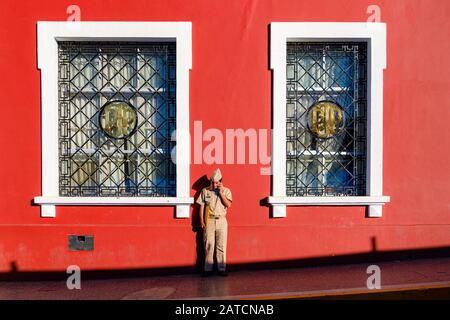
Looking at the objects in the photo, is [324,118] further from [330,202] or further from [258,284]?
[258,284]

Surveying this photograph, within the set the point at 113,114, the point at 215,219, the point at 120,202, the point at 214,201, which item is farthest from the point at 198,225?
the point at 113,114

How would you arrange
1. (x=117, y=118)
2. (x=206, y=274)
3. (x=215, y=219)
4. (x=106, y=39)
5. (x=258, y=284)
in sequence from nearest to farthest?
1. (x=258, y=284)
2. (x=215, y=219)
3. (x=206, y=274)
4. (x=106, y=39)
5. (x=117, y=118)

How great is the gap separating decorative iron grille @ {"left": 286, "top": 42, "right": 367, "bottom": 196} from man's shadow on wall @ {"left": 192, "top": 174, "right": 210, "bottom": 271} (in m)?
1.37

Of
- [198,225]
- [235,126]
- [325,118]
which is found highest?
[325,118]

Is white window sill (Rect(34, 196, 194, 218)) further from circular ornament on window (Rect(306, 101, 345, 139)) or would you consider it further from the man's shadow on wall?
circular ornament on window (Rect(306, 101, 345, 139))

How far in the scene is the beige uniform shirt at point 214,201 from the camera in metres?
5.69

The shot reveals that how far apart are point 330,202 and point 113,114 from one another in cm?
364

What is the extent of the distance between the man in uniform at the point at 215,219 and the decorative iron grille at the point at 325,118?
1155mm

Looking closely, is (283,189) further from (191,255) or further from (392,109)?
(392,109)

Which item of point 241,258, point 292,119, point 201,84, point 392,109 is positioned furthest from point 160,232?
point 392,109

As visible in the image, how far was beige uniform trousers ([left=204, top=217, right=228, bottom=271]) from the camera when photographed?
570cm

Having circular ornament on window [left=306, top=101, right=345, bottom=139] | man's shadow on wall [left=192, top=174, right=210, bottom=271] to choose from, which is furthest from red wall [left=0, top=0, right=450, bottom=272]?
circular ornament on window [left=306, top=101, right=345, bottom=139]

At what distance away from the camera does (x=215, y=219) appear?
5703 mm

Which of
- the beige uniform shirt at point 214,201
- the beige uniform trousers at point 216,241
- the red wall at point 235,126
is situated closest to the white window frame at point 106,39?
the red wall at point 235,126
